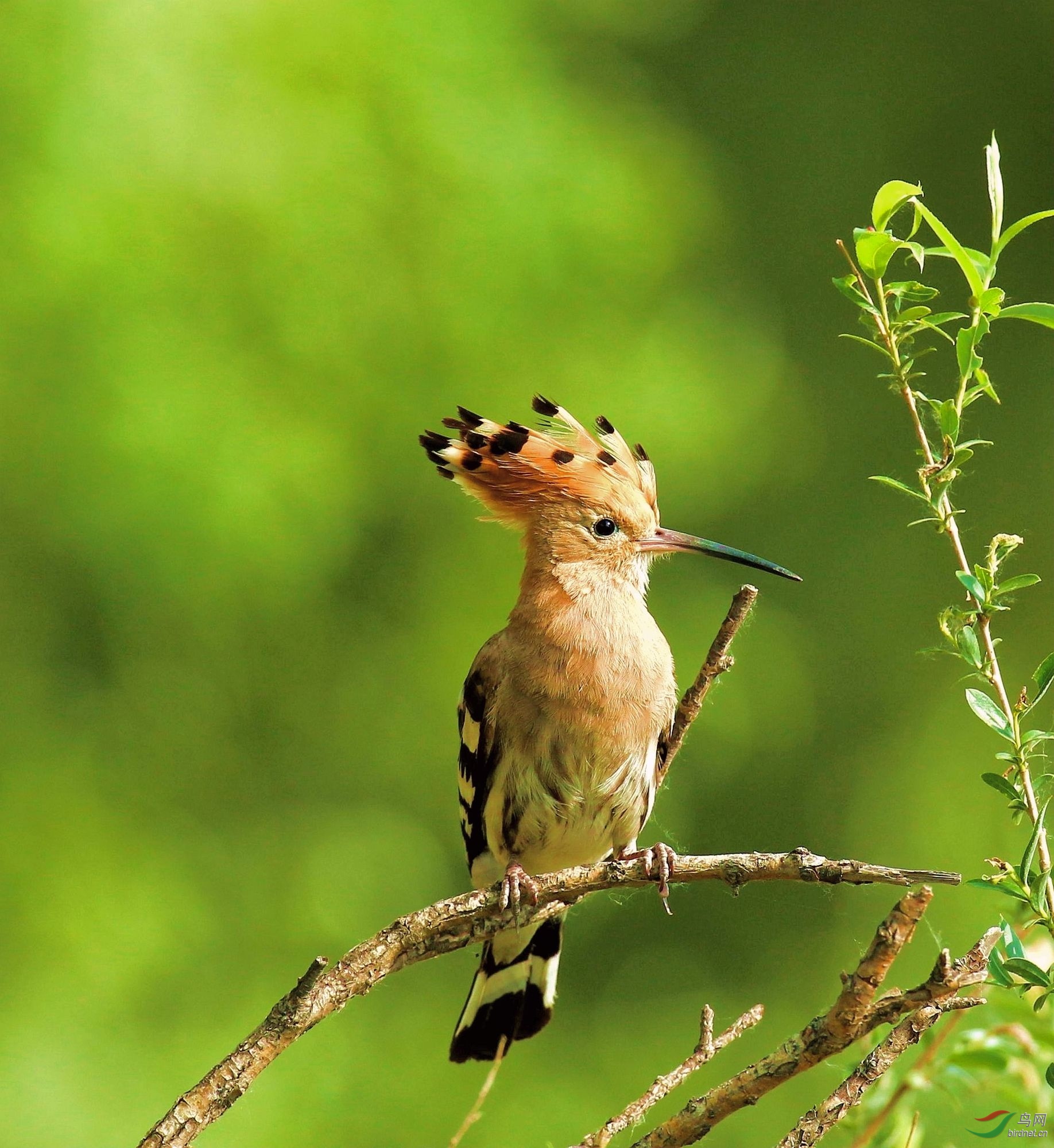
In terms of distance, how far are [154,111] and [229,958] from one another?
251cm

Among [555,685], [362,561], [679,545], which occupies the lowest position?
[555,685]

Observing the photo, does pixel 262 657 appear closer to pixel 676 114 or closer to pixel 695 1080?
pixel 695 1080

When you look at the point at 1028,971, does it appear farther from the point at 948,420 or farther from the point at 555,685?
the point at 555,685

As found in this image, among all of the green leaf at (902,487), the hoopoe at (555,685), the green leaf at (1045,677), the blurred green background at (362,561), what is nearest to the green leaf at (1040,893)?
the green leaf at (1045,677)

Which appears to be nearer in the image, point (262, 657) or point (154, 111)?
point (154, 111)

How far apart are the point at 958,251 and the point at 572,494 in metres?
1.18

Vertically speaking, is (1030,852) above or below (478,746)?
below

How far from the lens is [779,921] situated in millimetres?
5062

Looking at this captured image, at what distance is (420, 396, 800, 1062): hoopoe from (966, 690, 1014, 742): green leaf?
35.4 inches

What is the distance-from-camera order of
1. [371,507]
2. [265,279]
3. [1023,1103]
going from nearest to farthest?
1. [1023,1103]
2. [265,279]
3. [371,507]

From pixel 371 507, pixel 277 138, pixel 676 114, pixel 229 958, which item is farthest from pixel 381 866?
pixel 676 114

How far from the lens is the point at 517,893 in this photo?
4.38 feet

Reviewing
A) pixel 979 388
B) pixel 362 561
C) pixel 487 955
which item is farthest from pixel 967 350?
pixel 362 561

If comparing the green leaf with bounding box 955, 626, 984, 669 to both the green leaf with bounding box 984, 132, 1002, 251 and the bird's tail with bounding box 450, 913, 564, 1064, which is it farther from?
the bird's tail with bounding box 450, 913, 564, 1064
